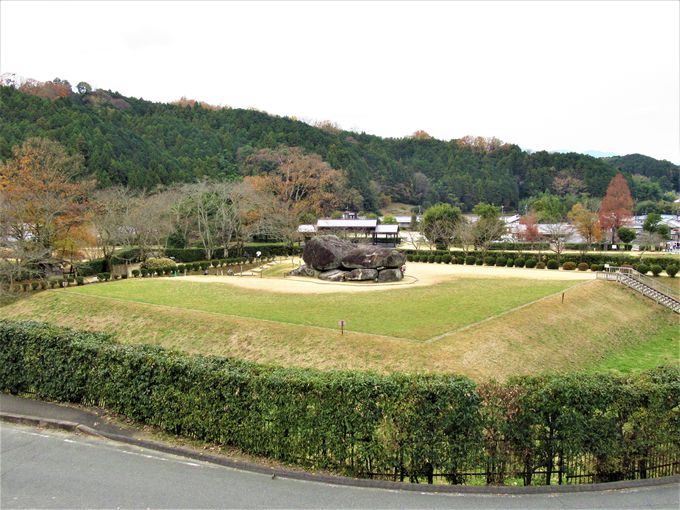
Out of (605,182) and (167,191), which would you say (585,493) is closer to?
(167,191)

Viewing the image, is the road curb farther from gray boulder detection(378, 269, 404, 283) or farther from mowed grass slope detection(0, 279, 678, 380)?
gray boulder detection(378, 269, 404, 283)

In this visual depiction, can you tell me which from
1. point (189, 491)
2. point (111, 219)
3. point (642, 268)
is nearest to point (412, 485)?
point (189, 491)

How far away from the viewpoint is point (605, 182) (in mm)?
88000

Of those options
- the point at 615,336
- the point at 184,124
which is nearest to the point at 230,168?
the point at 184,124

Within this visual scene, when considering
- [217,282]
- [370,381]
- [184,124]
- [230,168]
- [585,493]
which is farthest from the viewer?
[184,124]

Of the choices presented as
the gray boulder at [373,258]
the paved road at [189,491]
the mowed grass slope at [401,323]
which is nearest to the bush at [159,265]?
the mowed grass slope at [401,323]

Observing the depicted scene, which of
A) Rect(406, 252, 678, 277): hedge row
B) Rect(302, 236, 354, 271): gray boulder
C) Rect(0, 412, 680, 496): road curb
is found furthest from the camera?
Rect(406, 252, 678, 277): hedge row

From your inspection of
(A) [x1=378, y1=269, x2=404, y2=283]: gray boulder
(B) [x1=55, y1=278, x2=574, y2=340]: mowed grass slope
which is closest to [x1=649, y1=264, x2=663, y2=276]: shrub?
(B) [x1=55, y1=278, x2=574, y2=340]: mowed grass slope

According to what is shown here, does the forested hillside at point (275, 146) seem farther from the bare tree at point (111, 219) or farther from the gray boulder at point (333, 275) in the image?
the gray boulder at point (333, 275)

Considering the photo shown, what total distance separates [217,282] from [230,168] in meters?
51.5

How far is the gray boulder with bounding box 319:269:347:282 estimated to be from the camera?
89.7 ft

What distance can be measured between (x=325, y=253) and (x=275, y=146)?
192ft

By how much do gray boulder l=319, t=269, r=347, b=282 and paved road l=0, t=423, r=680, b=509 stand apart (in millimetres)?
19688

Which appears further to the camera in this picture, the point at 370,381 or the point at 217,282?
the point at 217,282
